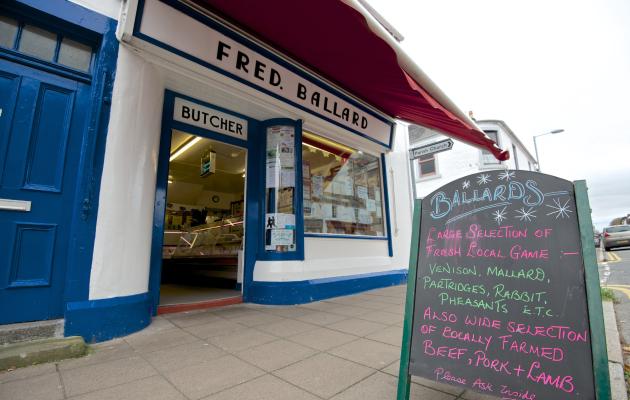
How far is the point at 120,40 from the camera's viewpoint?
316 cm

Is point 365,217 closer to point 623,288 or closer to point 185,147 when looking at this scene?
point 185,147

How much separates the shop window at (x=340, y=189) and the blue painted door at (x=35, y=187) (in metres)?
3.20

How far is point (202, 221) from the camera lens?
399 inches

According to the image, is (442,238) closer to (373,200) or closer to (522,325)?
(522,325)

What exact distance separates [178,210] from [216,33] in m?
→ 7.71

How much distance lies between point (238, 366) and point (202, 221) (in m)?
8.48

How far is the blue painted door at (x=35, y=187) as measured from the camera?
2.64 metres

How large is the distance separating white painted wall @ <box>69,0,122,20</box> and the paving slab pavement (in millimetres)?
3367

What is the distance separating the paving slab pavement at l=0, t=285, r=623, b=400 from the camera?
1.90 meters

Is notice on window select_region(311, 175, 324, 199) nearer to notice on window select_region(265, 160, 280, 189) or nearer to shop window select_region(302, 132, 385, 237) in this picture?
shop window select_region(302, 132, 385, 237)

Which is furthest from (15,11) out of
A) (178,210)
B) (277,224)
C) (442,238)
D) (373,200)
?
(178,210)

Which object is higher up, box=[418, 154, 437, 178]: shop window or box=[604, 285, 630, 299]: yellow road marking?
box=[418, 154, 437, 178]: shop window

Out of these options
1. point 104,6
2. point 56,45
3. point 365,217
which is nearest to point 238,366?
point 56,45

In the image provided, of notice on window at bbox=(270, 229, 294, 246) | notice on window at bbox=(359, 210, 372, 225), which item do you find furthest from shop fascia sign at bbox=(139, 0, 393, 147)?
notice on window at bbox=(270, 229, 294, 246)
